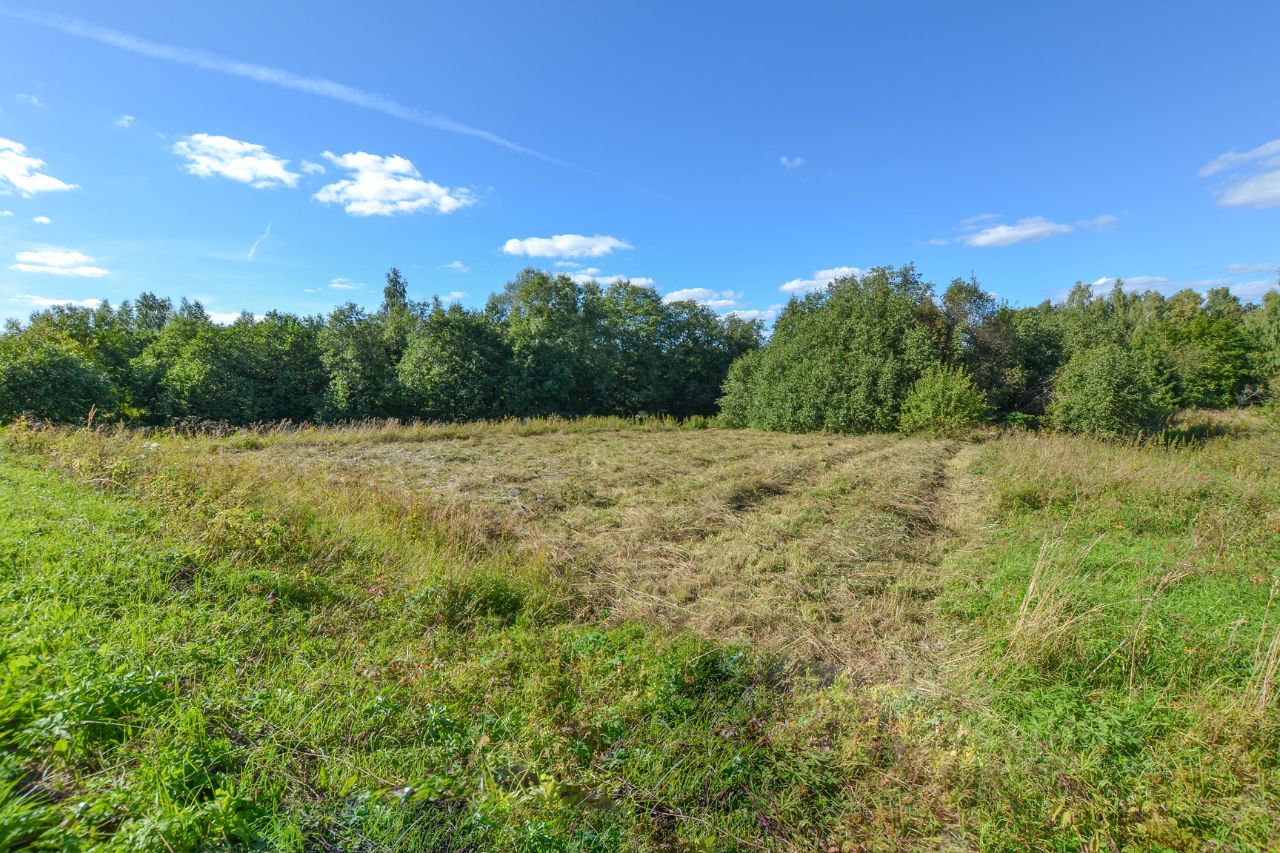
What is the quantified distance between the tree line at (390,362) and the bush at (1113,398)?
19.2 metres

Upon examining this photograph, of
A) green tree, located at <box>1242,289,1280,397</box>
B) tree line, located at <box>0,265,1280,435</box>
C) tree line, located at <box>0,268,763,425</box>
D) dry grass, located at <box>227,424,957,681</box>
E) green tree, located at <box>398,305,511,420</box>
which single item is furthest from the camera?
green tree, located at <box>398,305,511,420</box>

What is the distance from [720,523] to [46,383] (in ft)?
50.2

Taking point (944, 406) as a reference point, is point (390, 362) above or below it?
above

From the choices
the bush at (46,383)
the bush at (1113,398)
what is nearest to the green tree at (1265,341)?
the bush at (1113,398)

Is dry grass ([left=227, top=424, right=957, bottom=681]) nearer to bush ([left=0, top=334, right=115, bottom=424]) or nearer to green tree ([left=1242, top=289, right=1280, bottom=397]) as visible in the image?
bush ([left=0, top=334, right=115, bottom=424])

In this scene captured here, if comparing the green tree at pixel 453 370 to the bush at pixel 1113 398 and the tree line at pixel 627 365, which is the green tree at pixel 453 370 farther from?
the bush at pixel 1113 398

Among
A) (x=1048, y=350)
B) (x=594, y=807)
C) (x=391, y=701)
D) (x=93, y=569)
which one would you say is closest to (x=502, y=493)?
(x=93, y=569)

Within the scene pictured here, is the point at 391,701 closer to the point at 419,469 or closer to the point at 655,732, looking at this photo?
the point at 655,732

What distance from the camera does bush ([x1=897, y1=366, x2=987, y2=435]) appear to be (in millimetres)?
15289

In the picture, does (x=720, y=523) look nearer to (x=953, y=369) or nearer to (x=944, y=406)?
(x=944, y=406)

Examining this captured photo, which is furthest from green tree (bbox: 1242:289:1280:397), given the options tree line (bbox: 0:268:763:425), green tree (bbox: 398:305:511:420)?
green tree (bbox: 398:305:511:420)

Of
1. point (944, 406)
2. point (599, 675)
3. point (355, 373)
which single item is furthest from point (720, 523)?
point (355, 373)

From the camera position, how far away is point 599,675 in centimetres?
340

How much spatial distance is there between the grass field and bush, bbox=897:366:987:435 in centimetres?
872
